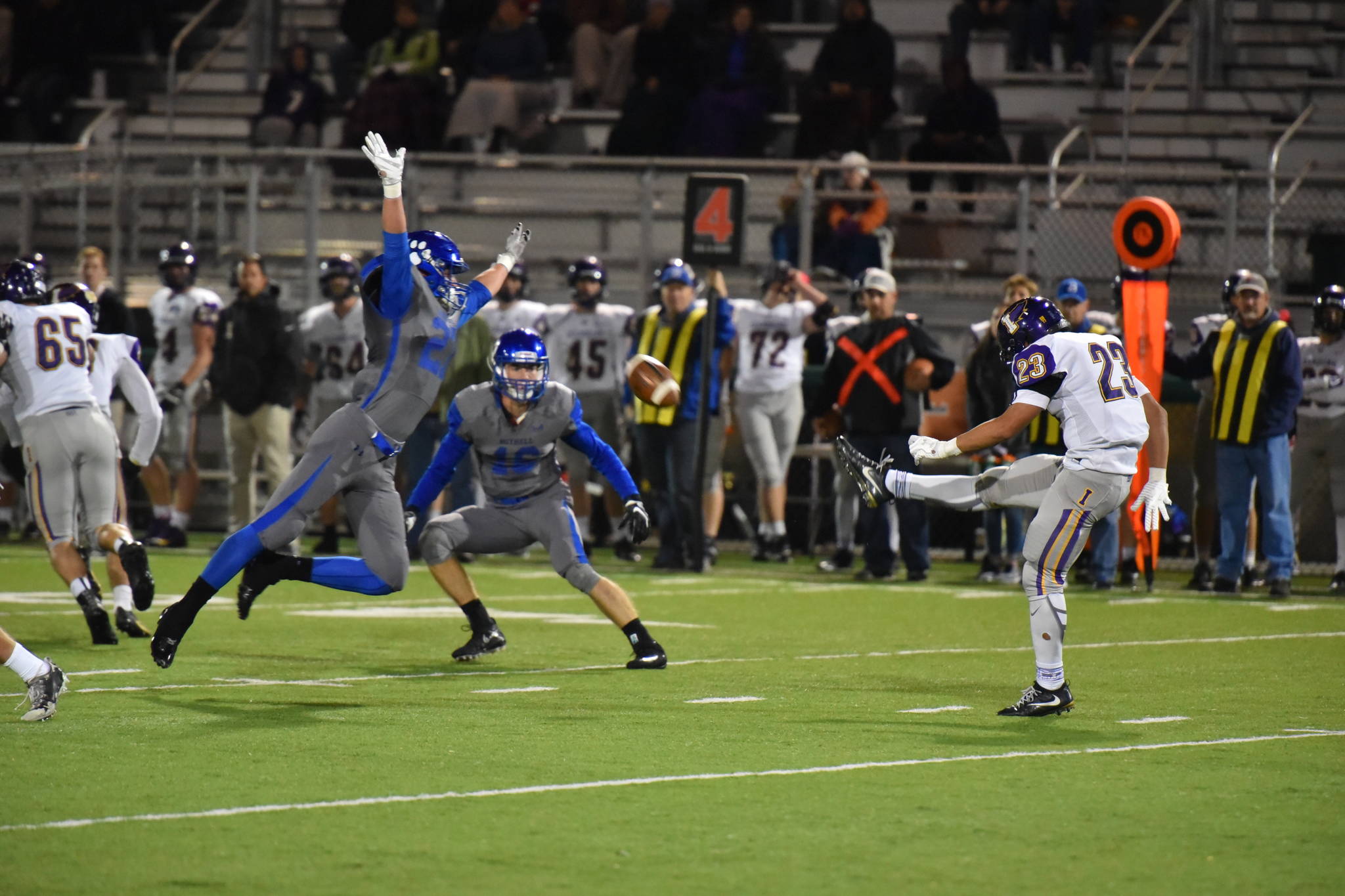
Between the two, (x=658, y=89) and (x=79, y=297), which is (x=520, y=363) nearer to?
(x=79, y=297)

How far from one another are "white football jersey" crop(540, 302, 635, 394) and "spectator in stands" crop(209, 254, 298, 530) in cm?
201

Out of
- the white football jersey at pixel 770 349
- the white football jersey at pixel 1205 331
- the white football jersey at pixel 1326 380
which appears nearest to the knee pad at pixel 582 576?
the white football jersey at pixel 1205 331

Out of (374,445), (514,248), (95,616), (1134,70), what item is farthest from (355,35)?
(374,445)

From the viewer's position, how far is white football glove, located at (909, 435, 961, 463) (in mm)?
8297

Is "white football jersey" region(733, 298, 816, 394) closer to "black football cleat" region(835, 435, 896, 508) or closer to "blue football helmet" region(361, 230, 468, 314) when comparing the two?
"black football cleat" region(835, 435, 896, 508)

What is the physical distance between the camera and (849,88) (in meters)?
19.1

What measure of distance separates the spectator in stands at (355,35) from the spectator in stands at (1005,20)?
19.5 ft

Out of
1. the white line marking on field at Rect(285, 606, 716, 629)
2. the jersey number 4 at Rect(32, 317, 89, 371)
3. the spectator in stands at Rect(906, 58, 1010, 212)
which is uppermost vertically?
the spectator in stands at Rect(906, 58, 1010, 212)

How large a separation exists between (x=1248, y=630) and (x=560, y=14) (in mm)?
12755

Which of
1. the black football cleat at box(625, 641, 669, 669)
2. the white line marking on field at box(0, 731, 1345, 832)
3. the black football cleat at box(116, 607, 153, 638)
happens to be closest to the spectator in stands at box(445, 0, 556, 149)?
the black football cleat at box(116, 607, 153, 638)

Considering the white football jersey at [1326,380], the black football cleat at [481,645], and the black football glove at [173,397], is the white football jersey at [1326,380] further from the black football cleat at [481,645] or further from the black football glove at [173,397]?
the black football glove at [173,397]

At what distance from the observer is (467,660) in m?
9.88

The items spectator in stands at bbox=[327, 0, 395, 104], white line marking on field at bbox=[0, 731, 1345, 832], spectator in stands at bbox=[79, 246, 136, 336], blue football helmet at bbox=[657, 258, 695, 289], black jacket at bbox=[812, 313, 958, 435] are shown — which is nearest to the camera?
white line marking on field at bbox=[0, 731, 1345, 832]

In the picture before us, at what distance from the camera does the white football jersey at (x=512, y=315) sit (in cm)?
1580
